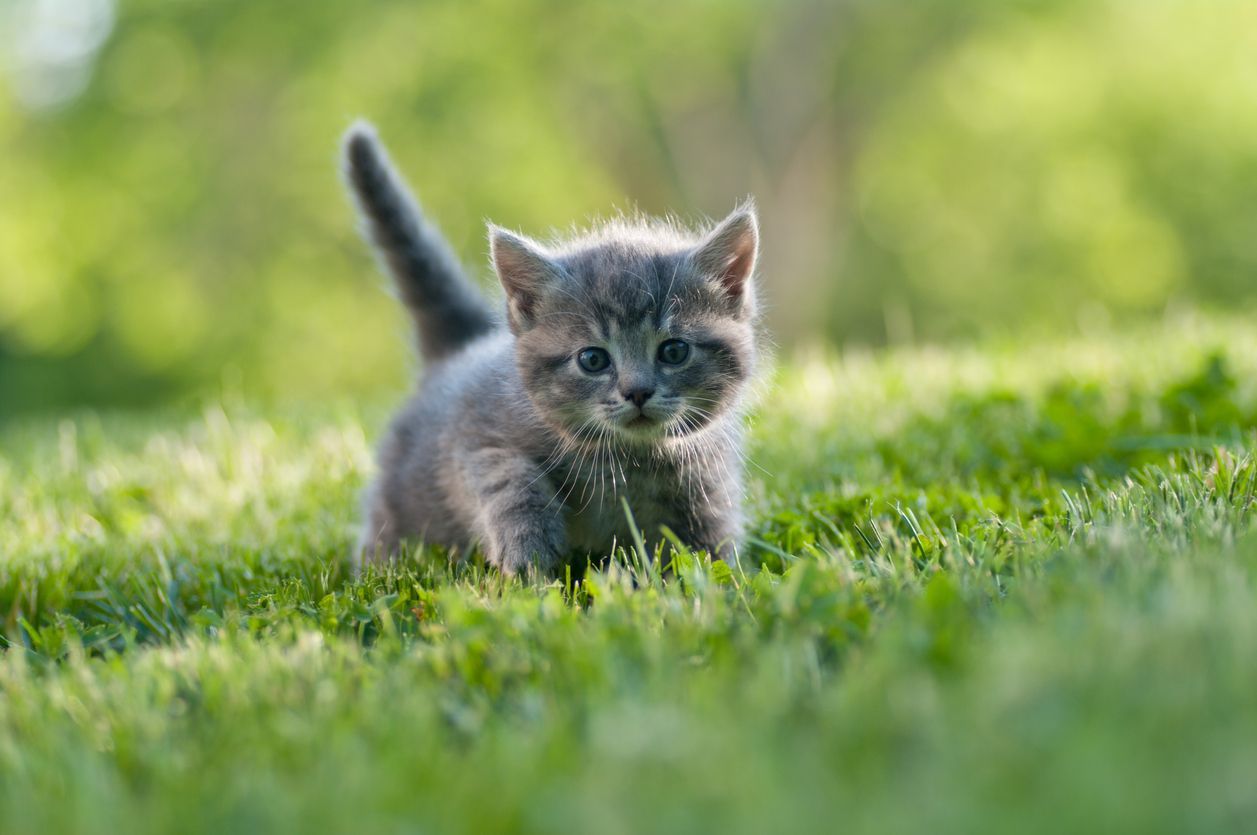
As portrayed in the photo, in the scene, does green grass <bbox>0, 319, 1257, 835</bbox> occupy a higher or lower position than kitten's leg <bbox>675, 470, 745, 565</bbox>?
higher

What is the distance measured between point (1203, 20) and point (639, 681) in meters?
18.8

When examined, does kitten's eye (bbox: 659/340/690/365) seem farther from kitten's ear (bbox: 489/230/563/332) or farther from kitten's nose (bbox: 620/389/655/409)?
kitten's ear (bbox: 489/230/563/332)

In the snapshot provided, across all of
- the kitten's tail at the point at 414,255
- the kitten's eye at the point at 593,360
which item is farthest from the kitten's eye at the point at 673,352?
the kitten's tail at the point at 414,255

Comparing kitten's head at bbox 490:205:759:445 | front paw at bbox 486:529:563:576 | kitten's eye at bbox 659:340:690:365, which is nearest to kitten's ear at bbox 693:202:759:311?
kitten's head at bbox 490:205:759:445

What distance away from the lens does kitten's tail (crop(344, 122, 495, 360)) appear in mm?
3625

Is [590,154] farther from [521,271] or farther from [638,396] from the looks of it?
[638,396]

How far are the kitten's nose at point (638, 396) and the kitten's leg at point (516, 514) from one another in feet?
1.06

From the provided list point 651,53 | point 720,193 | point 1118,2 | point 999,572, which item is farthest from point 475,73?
point 999,572

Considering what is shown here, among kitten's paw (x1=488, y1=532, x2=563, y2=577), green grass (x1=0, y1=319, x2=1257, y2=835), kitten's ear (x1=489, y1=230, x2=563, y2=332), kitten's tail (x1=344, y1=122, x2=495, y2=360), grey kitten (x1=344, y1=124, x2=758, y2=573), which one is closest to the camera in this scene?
green grass (x1=0, y1=319, x2=1257, y2=835)

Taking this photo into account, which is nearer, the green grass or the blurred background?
the green grass

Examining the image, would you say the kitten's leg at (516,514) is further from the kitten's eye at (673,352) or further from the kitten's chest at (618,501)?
the kitten's eye at (673,352)

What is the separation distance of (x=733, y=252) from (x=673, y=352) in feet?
1.17

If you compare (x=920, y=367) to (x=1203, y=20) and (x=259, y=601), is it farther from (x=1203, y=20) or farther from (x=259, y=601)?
(x=1203, y=20)

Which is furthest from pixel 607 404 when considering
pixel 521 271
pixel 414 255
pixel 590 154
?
pixel 590 154
